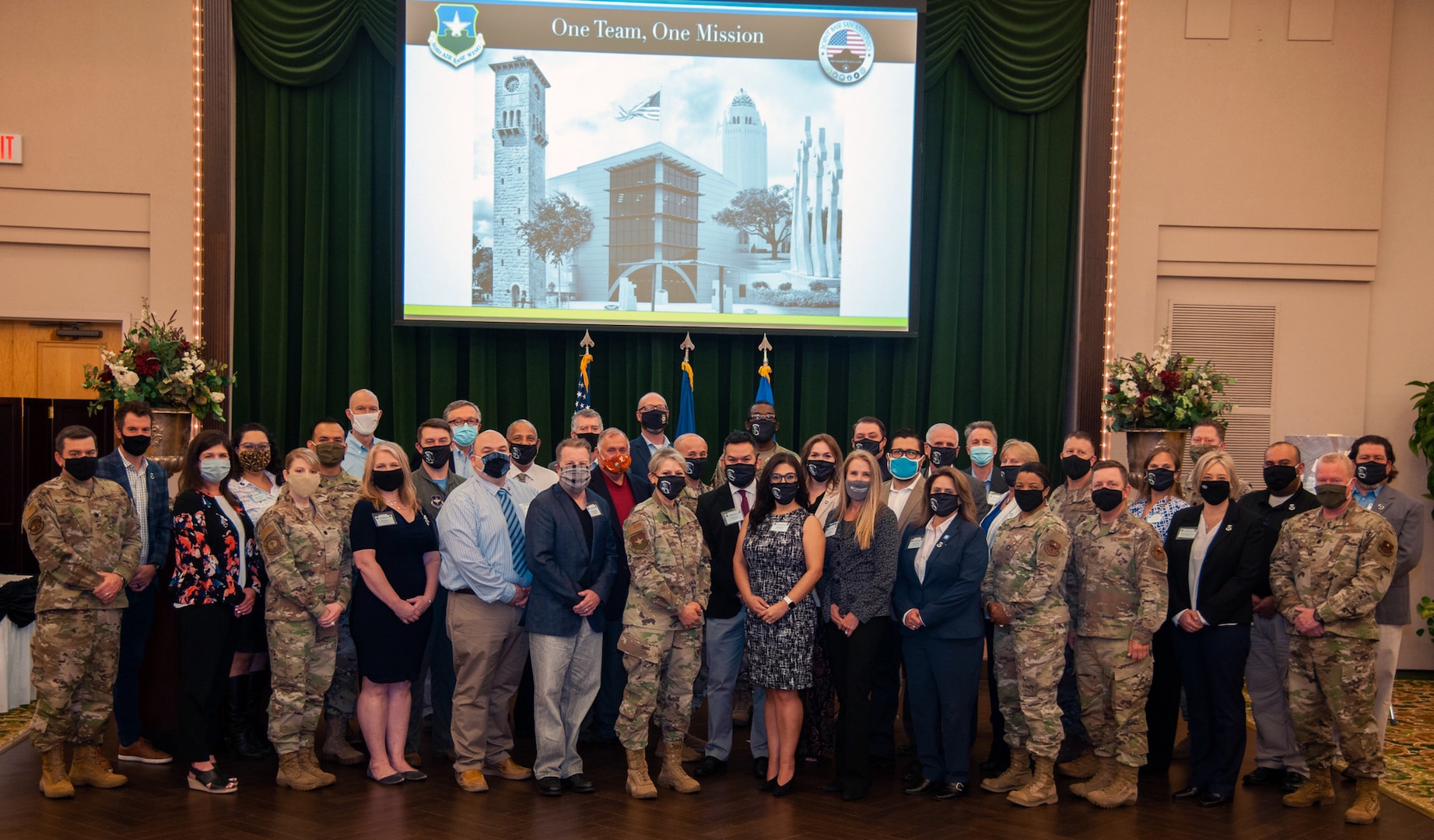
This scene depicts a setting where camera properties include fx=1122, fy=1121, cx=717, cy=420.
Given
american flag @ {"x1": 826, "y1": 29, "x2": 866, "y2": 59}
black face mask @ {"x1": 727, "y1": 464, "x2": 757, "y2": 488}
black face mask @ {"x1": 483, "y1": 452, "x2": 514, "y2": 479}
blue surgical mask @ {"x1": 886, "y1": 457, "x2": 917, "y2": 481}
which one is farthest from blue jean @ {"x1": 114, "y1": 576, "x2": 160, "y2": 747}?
american flag @ {"x1": 826, "y1": 29, "x2": 866, "y2": 59}

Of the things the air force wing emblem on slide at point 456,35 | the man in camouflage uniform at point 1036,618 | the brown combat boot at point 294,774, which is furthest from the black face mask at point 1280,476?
the air force wing emblem on slide at point 456,35

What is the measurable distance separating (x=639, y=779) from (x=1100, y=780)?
2229 millimetres

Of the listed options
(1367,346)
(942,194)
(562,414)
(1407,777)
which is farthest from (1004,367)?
(1407,777)

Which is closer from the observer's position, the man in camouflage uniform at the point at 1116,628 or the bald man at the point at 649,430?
the man in camouflage uniform at the point at 1116,628

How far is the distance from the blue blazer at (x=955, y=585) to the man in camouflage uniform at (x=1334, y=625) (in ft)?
4.95

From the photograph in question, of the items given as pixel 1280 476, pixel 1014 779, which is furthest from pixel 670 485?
pixel 1280 476

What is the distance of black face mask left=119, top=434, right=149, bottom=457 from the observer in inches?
218

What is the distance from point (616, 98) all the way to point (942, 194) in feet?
9.32

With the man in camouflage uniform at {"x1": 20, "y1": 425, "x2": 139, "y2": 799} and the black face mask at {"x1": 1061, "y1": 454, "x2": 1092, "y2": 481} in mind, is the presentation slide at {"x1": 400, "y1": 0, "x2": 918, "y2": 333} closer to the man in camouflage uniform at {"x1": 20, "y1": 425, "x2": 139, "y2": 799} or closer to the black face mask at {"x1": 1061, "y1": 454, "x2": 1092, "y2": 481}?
the black face mask at {"x1": 1061, "y1": 454, "x2": 1092, "y2": 481}

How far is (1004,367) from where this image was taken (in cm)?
948

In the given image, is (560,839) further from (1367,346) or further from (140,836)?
(1367,346)

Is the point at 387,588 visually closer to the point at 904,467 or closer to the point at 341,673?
the point at 341,673

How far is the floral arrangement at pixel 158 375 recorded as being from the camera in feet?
24.7

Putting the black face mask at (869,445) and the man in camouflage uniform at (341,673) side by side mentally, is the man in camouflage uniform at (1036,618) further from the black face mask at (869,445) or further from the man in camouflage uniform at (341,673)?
the man in camouflage uniform at (341,673)
